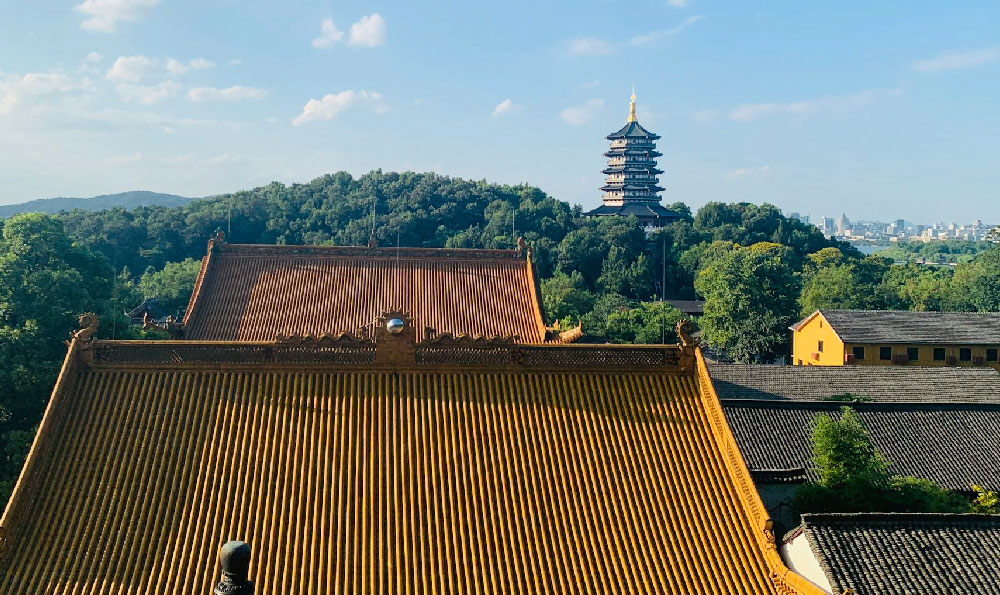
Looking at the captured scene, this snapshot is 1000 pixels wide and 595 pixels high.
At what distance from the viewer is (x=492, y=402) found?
1263cm

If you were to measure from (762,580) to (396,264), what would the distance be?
1851cm

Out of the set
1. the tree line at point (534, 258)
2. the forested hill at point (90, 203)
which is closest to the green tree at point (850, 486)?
the tree line at point (534, 258)

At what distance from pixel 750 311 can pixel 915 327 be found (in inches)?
461

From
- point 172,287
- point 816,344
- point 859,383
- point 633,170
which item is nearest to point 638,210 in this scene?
point 633,170

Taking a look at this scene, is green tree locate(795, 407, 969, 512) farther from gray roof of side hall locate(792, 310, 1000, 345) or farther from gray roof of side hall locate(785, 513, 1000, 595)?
gray roof of side hall locate(792, 310, 1000, 345)

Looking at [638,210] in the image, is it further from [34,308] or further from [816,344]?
[34,308]

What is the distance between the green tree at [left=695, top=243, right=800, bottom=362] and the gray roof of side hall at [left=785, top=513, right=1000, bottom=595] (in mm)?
38132

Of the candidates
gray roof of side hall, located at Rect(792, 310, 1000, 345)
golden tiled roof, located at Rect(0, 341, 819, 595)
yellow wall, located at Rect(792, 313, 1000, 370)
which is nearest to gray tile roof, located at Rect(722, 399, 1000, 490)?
golden tiled roof, located at Rect(0, 341, 819, 595)

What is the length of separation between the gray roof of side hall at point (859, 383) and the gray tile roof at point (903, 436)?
420cm

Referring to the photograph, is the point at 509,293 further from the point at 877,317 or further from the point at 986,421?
the point at 877,317

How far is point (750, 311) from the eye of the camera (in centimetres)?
5175

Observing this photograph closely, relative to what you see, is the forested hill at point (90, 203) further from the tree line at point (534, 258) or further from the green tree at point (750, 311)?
the green tree at point (750, 311)

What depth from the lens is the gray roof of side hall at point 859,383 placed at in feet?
95.3

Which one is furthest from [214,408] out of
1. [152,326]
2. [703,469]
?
[152,326]
